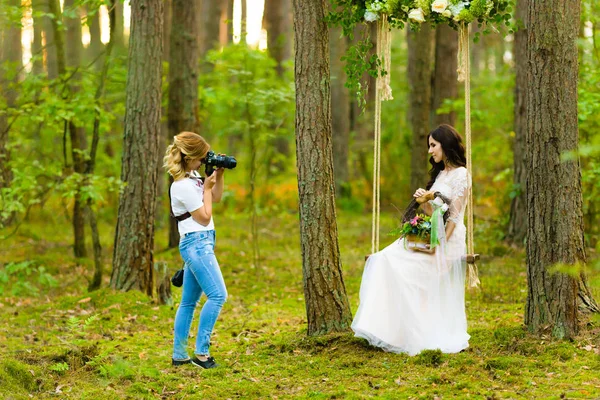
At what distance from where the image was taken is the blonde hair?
5996mm

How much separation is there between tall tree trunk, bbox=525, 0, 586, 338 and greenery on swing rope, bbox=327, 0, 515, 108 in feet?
1.24

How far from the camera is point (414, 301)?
241 inches

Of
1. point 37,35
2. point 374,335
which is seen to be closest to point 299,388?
point 374,335

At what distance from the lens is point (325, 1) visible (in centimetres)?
638

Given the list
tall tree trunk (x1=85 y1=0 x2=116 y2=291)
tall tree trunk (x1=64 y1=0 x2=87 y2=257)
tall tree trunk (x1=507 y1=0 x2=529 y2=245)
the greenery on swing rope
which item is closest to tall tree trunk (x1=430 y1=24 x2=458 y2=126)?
tall tree trunk (x1=507 y1=0 x2=529 y2=245)

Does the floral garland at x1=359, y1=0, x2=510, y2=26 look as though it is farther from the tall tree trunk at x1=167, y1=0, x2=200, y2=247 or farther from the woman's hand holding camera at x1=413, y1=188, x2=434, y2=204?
the tall tree trunk at x1=167, y1=0, x2=200, y2=247

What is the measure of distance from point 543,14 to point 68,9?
5.86 m

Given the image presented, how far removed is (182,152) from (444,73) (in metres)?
8.09

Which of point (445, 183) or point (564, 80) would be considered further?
point (445, 183)

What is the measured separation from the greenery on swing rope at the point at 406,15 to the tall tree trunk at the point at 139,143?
2.93 metres

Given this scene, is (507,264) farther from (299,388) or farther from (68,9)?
(68,9)

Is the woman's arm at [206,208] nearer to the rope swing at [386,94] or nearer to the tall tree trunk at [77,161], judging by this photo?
the rope swing at [386,94]

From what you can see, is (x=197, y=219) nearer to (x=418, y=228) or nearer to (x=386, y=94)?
(x=418, y=228)

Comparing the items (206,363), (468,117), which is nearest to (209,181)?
(206,363)
